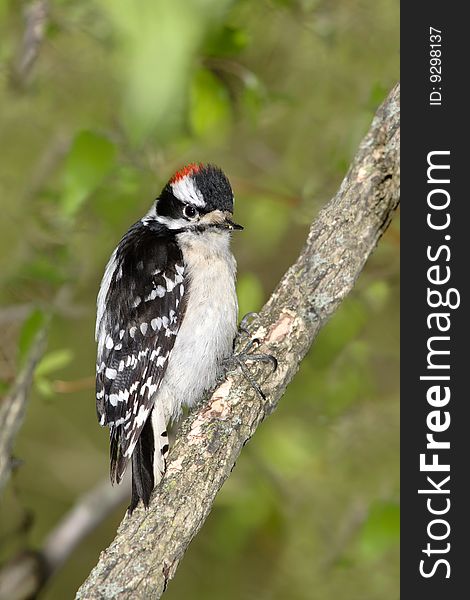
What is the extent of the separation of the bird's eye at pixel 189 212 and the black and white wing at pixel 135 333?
137 millimetres

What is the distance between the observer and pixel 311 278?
2973mm

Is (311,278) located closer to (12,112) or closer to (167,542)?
(167,542)

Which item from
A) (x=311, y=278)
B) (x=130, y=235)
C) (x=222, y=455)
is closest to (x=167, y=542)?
(x=222, y=455)

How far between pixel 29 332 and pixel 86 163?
666mm

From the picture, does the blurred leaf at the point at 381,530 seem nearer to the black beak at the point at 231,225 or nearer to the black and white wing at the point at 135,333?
the black and white wing at the point at 135,333

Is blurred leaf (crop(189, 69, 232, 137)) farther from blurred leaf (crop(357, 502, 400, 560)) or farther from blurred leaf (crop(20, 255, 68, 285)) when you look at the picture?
blurred leaf (crop(357, 502, 400, 560))

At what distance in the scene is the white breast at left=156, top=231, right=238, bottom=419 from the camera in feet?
10.8

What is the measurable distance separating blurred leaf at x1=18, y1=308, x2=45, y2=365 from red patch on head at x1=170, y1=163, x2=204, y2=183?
86 centimetres

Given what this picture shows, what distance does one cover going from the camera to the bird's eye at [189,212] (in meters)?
3.46

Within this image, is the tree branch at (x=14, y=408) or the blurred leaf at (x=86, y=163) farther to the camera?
the tree branch at (x=14, y=408)

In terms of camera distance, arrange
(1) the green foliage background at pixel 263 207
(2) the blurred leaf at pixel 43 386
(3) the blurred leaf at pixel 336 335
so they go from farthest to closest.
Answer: (3) the blurred leaf at pixel 336 335 < (1) the green foliage background at pixel 263 207 < (2) the blurred leaf at pixel 43 386

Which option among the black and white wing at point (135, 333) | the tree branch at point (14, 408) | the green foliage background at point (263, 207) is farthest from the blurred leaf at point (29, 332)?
the black and white wing at point (135, 333)

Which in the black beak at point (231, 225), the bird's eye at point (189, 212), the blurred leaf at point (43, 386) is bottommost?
the blurred leaf at point (43, 386)

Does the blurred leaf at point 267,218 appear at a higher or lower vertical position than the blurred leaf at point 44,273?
higher
